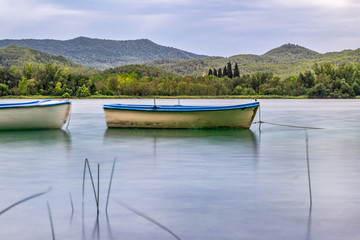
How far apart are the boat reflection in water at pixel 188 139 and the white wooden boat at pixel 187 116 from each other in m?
0.41

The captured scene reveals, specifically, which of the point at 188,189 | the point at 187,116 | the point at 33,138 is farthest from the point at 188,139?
the point at 188,189

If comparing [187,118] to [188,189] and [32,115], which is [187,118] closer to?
[32,115]

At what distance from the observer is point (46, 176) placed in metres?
14.6

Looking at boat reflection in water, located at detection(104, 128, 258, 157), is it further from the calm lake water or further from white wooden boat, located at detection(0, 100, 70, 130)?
white wooden boat, located at detection(0, 100, 70, 130)

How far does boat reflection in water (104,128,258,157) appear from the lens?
73.5 feet

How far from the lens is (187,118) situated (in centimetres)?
2772

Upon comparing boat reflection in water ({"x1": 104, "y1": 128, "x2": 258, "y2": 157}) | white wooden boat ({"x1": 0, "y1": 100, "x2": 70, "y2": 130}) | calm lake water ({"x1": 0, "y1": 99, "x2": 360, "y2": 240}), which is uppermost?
white wooden boat ({"x1": 0, "y1": 100, "x2": 70, "y2": 130})

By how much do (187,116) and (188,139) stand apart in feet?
7.79

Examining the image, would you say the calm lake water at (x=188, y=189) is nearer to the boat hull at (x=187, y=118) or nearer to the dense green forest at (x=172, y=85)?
the boat hull at (x=187, y=118)

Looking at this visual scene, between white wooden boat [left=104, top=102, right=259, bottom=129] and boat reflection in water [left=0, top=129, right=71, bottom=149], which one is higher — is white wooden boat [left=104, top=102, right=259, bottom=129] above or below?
above

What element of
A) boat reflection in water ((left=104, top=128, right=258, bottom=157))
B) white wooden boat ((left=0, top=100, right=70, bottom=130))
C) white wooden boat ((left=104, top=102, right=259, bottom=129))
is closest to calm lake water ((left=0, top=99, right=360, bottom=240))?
boat reflection in water ((left=104, top=128, right=258, bottom=157))

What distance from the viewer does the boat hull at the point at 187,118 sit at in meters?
27.5

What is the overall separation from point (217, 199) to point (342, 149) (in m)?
12.6

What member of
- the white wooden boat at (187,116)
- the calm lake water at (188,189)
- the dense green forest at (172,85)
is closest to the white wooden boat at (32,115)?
the white wooden boat at (187,116)
